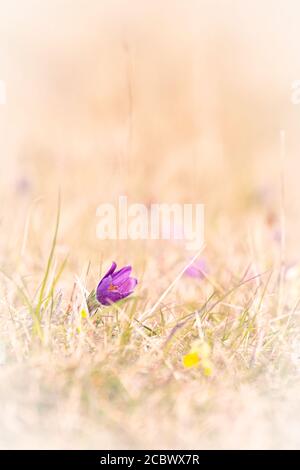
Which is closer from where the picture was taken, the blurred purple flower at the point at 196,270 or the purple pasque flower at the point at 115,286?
the purple pasque flower at the point at 115,286

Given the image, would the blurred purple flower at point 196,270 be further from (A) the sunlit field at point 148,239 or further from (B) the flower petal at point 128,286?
(B) the flower petal at point 128,286

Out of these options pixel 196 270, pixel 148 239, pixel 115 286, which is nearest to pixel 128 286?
pixel 115 286

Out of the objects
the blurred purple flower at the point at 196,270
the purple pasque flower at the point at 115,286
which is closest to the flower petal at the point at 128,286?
the purple pasque flower at the point at 115,286

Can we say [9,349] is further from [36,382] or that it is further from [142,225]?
[142,225]

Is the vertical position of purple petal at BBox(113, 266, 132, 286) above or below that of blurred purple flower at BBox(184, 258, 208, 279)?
above

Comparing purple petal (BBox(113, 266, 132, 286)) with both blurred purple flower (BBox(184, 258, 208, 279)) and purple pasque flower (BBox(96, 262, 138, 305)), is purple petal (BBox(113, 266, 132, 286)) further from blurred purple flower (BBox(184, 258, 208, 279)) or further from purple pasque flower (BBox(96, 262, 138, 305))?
blurred purple flower (BBox(184, 258, 208, 279))

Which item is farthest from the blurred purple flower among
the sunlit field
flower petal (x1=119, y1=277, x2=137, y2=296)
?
flower petal (x1=119, y1=277, x2=137, y2=296)

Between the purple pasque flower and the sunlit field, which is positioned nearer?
the sunlit field
